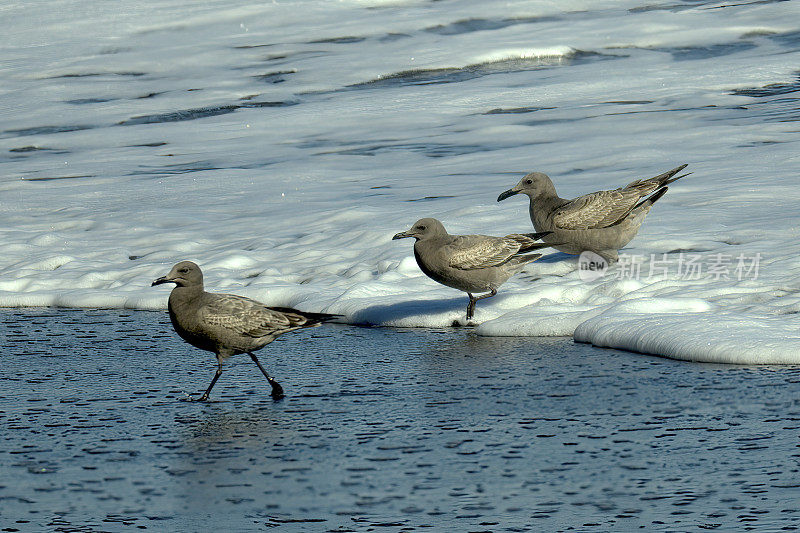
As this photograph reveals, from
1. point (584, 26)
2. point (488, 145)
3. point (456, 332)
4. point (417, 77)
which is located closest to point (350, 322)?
point (456, 332)

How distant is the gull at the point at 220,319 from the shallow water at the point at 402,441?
0.26 m

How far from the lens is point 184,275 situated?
6.83 metres

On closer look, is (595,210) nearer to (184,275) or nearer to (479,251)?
(479,251)

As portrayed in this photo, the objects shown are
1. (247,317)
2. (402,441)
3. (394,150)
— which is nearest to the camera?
(402,441)

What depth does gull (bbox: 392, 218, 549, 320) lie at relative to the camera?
27.3ft

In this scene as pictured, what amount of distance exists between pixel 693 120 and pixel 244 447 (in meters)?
11.9

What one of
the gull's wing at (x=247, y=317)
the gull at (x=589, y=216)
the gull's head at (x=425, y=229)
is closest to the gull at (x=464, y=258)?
the gull's head at (x=425, y=229)

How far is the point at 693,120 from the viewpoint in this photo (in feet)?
52.4

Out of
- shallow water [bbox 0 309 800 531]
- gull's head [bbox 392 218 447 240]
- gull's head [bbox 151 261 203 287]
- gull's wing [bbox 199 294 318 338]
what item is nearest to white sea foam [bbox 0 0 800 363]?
gull's head [bbox 392 218 447 240]

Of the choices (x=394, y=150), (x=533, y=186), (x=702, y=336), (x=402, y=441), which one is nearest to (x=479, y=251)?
(x=533, y=186)

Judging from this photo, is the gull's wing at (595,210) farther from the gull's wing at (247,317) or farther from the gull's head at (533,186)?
the gull's wing at (247,317)

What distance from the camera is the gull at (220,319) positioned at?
21.8ft

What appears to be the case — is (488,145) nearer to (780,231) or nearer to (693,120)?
(693,120)

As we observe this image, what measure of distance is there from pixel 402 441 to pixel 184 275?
2.00 m
